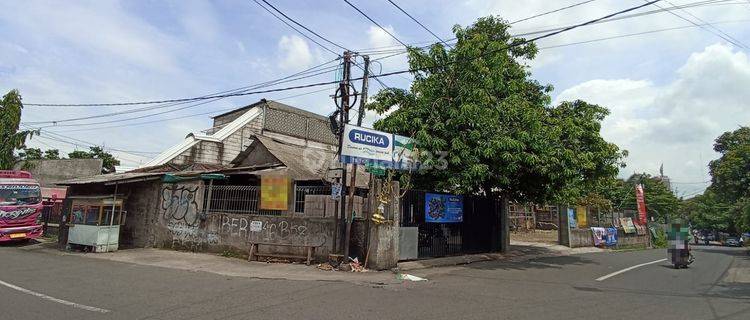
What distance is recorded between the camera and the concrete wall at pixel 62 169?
3270 cm

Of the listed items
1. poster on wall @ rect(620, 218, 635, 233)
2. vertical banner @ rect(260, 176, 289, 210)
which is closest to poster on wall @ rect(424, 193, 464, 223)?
vertical banner @ rect(260, 176, 289, 210)

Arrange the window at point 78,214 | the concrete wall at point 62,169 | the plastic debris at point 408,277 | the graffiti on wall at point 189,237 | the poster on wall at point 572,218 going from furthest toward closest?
1. the concrete wall at point 62,169
2. the poster on wall at point 572,218
3. the window at point 78,214
4. the graffiti on wall at point 189,237
5. the plastic debris at point 408,277

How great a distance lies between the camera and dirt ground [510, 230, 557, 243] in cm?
2570

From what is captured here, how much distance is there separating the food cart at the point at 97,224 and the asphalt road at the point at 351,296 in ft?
9.46

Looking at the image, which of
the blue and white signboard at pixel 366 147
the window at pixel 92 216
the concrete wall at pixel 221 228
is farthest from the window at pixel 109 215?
the blue and white signboard at pixel 366 147

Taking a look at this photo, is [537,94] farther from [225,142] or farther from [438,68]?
[225,142]

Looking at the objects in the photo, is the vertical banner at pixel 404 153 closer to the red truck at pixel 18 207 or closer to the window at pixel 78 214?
the window at pixel 78 214

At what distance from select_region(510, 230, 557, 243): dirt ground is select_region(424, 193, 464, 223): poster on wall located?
1166 centimetres

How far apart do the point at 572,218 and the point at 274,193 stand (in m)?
16.7

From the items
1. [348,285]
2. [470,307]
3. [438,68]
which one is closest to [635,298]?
[470,307]

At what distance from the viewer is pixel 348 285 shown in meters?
9.71

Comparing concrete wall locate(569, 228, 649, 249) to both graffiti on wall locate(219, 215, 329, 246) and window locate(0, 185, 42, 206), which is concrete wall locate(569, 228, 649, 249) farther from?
window locate(0, 185, 42, 206)

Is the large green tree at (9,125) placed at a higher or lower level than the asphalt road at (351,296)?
higher

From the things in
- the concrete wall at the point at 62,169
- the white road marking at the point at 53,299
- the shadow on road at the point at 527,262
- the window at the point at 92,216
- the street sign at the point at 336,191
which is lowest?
the white road marking at the point at 53,299
